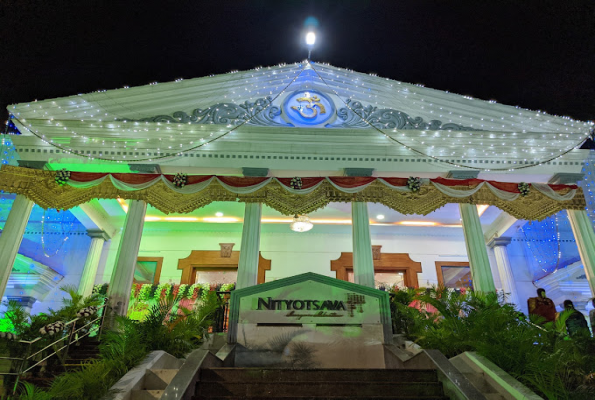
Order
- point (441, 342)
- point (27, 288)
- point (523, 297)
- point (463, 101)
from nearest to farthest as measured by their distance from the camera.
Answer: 1. point (441, 342)
2. point (463, 101)
3. point (27, 288)
4. point (523, 297)

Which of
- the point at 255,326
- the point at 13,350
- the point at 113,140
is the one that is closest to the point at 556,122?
the point at 255,326

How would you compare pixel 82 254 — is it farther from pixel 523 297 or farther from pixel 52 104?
pixel 523 297

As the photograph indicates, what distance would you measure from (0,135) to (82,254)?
15.6 feet

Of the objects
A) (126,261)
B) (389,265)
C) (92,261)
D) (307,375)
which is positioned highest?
(389,265)

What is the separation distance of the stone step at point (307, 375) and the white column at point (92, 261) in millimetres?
9928

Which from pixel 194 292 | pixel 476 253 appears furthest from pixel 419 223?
pixel 194 292

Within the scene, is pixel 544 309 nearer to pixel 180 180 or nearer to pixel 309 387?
pixel 309 387

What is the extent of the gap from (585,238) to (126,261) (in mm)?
11737

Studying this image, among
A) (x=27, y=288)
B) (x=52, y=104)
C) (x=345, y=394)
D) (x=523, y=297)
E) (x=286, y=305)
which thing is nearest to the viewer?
(x=345, y=394)

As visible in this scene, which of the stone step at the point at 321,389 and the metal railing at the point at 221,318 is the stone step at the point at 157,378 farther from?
the metal railing at the point at 221,318

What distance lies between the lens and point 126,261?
9.85m

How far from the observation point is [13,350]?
7.07 m

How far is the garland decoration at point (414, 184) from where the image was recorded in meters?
10.6

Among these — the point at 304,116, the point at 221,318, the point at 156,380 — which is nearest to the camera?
the point at 156,380
